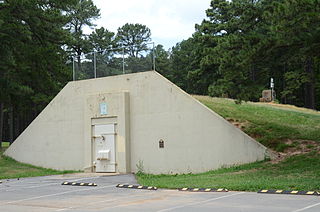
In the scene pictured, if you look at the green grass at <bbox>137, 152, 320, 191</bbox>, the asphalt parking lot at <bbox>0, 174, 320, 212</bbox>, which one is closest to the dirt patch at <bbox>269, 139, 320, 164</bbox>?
the green grass at <bbox>137, 152, 320, 191</bbox>

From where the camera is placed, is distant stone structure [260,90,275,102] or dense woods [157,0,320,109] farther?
distant stone structure [260,90,275,102]

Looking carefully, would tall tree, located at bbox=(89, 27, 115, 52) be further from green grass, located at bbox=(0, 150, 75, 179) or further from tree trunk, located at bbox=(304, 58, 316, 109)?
green grass, located at bbox=(0, 150, 75, 179)

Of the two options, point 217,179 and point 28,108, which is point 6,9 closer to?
point 28,108

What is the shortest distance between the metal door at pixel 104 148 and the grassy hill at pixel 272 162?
7.46ft

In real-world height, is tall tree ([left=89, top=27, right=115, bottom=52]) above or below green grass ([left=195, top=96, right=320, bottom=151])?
above

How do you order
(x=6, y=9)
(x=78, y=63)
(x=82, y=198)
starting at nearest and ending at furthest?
1. (x=82, y=198)
2. (x=78, y=63)
3. (x=6, y=9)

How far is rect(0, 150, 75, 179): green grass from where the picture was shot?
869 inches

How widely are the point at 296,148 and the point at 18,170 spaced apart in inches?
539

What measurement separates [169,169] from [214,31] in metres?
32.9

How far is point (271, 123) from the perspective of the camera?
22906 millimetres

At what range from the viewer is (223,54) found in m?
18.5

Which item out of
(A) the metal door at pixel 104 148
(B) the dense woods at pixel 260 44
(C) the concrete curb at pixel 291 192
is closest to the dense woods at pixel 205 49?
(B) the dense woods at pixel 260 44

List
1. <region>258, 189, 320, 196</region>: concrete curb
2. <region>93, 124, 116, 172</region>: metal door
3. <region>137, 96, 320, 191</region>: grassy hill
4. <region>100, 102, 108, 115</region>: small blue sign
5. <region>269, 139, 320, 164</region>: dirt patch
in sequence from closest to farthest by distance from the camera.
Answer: <region>258, 189, 320, 196</region>: concrete curb, <region>137, 96, 320, 191</region>: grassy hill, <region>269, 139, 320, 164</region>: dirt patch, <region>93, 124, 116, 172</region>: metal door, <region>100, 102, 108, 115</region>: small blue sign

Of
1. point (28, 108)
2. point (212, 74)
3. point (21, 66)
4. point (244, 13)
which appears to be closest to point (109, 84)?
point (244, 13)
